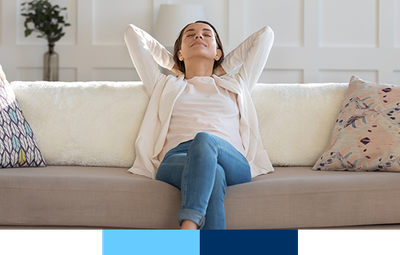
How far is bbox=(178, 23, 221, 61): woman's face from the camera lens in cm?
177

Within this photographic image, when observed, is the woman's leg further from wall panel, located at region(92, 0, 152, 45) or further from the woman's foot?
wall panel, located at region(92, 0, 152, 45)

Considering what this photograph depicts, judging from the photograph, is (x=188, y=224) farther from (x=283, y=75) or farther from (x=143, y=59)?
(x=283, y=75)

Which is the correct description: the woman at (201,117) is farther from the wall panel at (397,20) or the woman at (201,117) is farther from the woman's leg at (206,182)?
the wall panel at (397,20)

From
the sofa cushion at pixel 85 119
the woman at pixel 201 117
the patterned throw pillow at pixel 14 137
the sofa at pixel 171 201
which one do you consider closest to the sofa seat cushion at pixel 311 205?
the sofa at pixel 171 201

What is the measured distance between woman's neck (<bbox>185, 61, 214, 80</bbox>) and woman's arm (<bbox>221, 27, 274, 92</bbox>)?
0.44 ft

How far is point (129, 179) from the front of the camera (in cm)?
129

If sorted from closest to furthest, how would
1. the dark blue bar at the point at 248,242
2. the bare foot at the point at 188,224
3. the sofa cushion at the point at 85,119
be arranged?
the dark blue bar at the point at 248,242
the bare foot at the point at 188,224
the sofa cushion at the point at 85,119

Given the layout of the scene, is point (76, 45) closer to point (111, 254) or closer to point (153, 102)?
point (153, 102)

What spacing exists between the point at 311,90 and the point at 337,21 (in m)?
1.51

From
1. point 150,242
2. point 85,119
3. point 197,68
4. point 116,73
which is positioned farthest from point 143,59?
point 116,73

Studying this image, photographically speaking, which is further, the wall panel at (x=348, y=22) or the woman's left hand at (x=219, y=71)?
the wall panel at (x=348, y=22)

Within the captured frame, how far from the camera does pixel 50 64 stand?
2.85 m

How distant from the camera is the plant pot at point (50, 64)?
9.37 feet

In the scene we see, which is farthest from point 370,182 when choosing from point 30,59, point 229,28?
point 30,59
